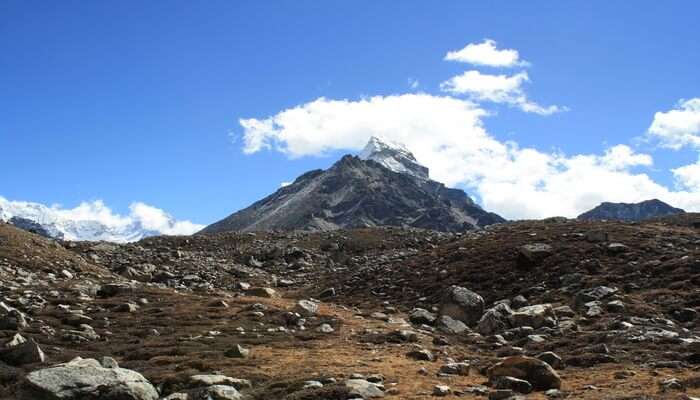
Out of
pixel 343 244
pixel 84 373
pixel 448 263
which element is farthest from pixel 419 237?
pixel 84 373

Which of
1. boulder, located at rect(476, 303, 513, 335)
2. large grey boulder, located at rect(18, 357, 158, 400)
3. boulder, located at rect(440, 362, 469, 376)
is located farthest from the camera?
boulder, located at rect(476, 303, 513, 335)

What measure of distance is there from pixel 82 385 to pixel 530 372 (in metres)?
12.4

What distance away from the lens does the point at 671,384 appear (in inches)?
653

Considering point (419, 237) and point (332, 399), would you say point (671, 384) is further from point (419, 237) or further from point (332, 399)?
point (419, 237)

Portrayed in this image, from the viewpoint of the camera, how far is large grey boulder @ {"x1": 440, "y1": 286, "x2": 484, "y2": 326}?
33.1 metres

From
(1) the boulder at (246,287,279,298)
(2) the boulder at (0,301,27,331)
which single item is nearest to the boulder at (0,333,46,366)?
(2) the boulder at (0,301,27,331)

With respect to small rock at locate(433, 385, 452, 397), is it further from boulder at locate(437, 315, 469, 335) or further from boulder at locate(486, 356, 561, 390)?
boulder at locate(437, 315, 469, 335)

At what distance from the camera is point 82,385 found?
15078 mm

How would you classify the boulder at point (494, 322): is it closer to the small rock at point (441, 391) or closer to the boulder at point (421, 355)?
the boulder at point (421, 355)

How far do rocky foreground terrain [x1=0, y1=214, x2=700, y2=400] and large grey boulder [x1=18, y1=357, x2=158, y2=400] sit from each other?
4 centimetres

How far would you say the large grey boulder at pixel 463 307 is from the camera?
33.1 m

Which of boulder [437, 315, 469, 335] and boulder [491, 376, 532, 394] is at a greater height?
boulder [437, 315, 469, 335]

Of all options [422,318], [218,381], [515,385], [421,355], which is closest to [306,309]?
[422,318]

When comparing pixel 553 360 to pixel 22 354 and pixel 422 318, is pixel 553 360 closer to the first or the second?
pixel 422 318
